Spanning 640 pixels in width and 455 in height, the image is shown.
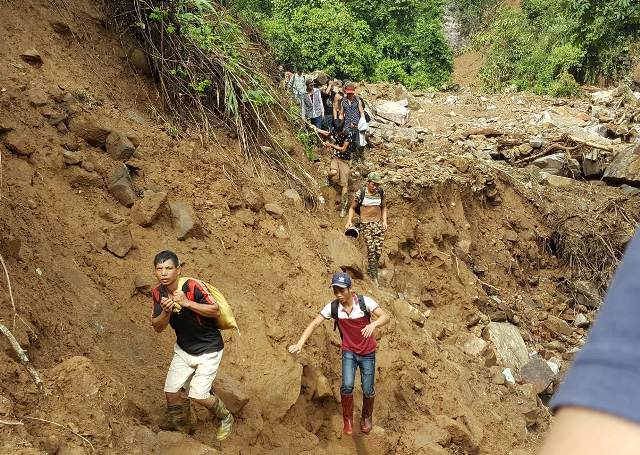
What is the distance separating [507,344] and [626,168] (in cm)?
638

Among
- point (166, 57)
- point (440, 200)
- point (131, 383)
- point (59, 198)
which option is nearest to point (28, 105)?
point (59, 198)

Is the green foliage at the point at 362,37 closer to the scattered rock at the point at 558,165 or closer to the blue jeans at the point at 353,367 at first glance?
the scattered rock at the point at 558,165

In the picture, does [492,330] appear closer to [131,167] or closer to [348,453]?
[348,453]

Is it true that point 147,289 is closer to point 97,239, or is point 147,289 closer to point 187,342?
point 97,239

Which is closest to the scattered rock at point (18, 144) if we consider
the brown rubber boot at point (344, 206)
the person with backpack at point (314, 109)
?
the brown rubber boot at point (344, 206)

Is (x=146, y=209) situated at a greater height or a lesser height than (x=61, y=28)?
lesser

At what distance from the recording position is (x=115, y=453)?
4.16 metres

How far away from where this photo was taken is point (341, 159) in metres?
10.8

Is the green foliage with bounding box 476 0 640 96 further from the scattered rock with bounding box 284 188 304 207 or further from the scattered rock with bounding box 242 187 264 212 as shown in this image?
the scattered rock with bounding box 242 187 264 212

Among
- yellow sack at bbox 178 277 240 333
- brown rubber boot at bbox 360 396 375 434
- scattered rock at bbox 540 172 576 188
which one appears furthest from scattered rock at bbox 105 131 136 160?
scattered rock at bbox 540 172 576 188

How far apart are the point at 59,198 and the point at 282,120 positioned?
178 inches

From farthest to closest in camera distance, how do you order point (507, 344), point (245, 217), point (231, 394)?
point (507, 344)
point (245, 217)
point (231, 394)

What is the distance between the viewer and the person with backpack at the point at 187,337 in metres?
4.55

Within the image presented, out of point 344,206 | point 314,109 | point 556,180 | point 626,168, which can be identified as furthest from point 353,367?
point 626,168
